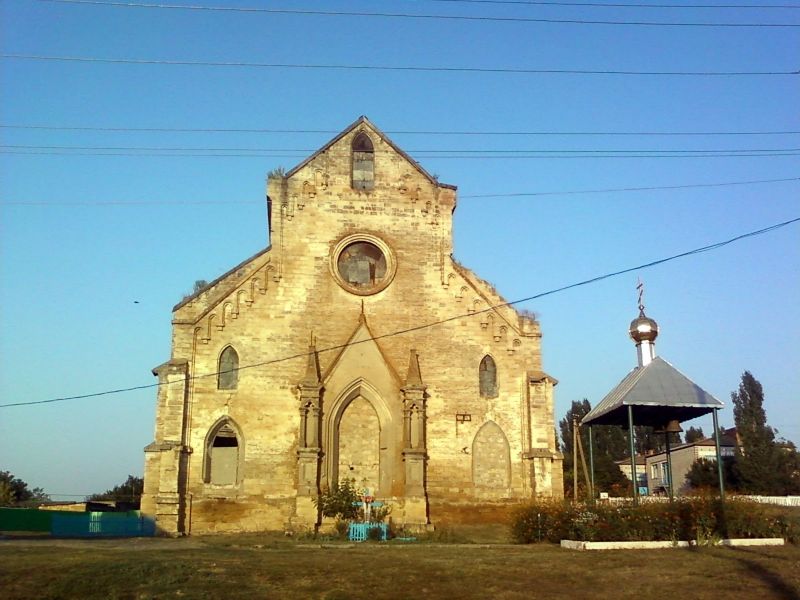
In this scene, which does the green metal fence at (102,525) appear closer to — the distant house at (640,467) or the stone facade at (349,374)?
the stone facade at (349,374)

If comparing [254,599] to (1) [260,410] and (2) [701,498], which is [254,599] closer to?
(2) [701,498]

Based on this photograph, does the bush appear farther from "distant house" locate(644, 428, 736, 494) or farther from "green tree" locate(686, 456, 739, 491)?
"distant house" locate(644, 428, 736, 494)

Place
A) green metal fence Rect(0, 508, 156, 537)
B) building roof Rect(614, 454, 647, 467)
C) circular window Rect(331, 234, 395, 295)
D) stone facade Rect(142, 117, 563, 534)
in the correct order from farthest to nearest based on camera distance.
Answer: building roof Rect(614, 454, 647, 467)
circular window Rect(331, 234, 395, 295)
stone facade Rect(142, 117, 563, 534)
green metal fence Rect(0, 508, 156, 537)

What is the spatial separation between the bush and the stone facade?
1006 cm

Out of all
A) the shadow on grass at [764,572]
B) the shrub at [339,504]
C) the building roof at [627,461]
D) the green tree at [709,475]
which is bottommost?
the shadow on grass at [764,572]

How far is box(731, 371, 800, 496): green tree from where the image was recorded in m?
52.5

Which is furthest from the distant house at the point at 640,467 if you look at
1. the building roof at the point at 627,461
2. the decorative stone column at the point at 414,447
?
the decorative stone column at the point at 414,447

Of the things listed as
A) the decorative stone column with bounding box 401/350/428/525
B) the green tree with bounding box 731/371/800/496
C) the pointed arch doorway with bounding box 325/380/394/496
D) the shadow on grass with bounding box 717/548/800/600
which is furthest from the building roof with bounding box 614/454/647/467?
the shadow on grass with bounding box 717/548/800/600

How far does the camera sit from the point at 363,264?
33719 millimetres

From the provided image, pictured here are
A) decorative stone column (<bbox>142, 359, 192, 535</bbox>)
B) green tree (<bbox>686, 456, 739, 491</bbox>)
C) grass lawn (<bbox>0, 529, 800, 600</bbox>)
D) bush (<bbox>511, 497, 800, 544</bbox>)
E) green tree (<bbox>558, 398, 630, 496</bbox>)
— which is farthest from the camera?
green tree (<bbox>558, 398, 630, 496</bbox>)

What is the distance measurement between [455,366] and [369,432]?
166 inches

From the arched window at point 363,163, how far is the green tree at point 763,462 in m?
32.8

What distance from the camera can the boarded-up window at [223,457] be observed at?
30375 mm

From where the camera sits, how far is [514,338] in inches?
1318
